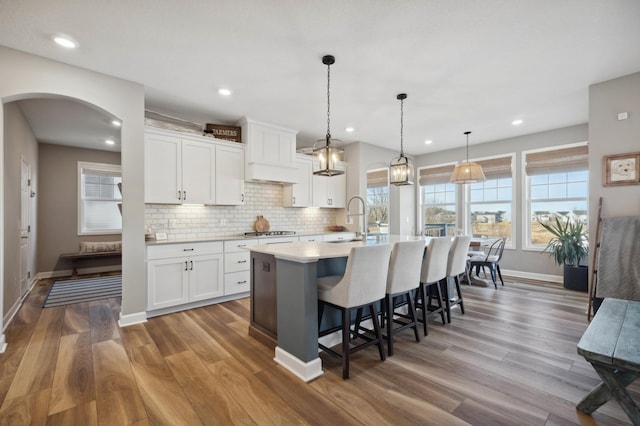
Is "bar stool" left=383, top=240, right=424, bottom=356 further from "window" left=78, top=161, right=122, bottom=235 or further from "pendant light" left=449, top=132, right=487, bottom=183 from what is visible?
"window" left=78, top=161, right=122, bottom=235

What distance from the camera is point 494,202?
609cm

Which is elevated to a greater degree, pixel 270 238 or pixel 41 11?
pixel 41 11

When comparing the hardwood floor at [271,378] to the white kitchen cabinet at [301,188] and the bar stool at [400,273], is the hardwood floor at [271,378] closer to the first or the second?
the bar stool at [400,273]

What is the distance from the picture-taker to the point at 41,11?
7.36 feet

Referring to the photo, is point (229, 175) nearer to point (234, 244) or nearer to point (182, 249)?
point (234, 244)

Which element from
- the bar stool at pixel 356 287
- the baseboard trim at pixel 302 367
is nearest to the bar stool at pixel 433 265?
the bar stool at pixel 356 287

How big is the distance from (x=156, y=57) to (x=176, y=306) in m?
2.87

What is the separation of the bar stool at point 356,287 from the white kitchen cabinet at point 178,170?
2618 millimetres

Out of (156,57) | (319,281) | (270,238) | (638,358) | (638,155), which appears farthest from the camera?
(270,238)

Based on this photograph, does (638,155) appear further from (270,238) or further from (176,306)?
(176,306)

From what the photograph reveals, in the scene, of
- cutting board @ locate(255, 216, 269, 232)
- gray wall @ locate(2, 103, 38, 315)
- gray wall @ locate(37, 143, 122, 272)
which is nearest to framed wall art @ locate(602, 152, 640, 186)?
cutting board @ locate(255, 216, 269, 232)

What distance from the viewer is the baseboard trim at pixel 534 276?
206 inches

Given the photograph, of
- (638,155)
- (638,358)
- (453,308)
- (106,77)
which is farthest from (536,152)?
(106,77)

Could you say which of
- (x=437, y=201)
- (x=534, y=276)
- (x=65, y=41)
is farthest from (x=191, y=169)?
(x=534, y=276)
